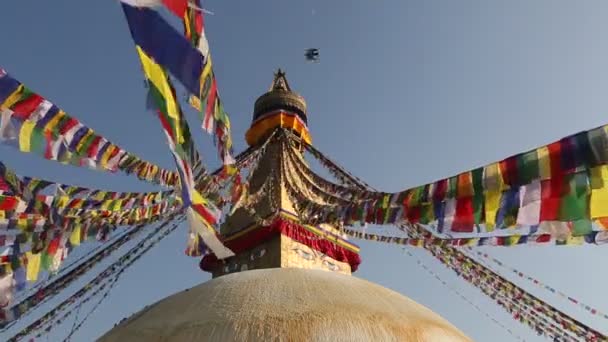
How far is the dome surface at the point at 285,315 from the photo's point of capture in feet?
9.52

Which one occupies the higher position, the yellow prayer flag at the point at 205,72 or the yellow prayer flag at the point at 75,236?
the yellow prayer flag at the point at 205,72

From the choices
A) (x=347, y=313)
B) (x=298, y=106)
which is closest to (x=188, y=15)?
(x=347, y=313)

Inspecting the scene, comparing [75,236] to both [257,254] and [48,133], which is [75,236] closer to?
[48,133]

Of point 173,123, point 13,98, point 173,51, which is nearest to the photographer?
point 173,51

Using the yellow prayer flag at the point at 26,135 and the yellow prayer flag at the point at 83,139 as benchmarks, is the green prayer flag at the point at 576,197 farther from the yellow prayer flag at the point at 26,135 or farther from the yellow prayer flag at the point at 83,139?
the yellow prayer flag at the point at 26,135

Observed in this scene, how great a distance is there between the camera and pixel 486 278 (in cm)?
981

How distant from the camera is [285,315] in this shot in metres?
2.98

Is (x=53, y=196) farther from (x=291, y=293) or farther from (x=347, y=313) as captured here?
(x=347, y=313)

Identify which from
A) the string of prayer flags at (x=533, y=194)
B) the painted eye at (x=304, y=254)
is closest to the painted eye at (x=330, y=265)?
the painted eye at (x=304, y=254)

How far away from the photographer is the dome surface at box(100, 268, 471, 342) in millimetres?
2900

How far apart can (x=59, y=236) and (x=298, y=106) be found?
9.26 m

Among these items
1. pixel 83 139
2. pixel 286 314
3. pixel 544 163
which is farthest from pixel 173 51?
pixel 83 139

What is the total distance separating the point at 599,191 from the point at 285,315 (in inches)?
128

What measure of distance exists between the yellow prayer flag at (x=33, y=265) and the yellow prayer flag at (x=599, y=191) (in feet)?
21.5
